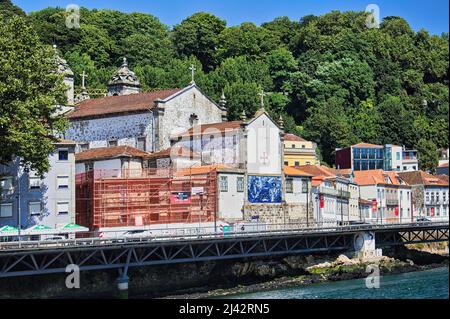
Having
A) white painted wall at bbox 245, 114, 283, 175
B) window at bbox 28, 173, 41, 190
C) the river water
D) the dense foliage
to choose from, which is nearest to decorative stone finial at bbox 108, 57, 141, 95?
the dense foliage

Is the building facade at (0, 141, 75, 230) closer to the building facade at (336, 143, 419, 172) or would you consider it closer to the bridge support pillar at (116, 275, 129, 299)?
the bridge support pillar at (116, 275, 129, 299)

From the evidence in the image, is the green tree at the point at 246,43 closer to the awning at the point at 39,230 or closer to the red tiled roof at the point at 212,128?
the red tiled roof at the point at 212,128

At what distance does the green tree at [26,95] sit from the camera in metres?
52.0

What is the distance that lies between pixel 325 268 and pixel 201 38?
75.9 meters

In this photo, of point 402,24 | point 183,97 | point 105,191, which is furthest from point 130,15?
point 105,191

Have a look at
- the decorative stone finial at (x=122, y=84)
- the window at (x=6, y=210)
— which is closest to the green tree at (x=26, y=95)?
the window at (x=6, y=210)

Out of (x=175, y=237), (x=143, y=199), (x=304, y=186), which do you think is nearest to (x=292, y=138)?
(x=304, y=186)

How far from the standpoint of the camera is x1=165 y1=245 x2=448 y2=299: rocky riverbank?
2248 inches

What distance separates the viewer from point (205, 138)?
3063 inches

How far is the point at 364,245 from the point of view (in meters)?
66.9

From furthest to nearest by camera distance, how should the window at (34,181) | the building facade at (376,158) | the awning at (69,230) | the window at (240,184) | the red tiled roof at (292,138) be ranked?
1. the red tiled roof at (292,138)
2. the building facade at (376,158)
3. the window at (240,184)
4. the window at (34,181)
5. the awning at (69,230)

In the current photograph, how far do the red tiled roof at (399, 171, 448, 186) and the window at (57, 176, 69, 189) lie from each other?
3678 centimetres

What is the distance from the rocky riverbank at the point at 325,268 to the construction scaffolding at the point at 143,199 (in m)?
9.83

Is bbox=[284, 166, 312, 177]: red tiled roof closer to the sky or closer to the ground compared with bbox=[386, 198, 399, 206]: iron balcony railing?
closer to the sky
